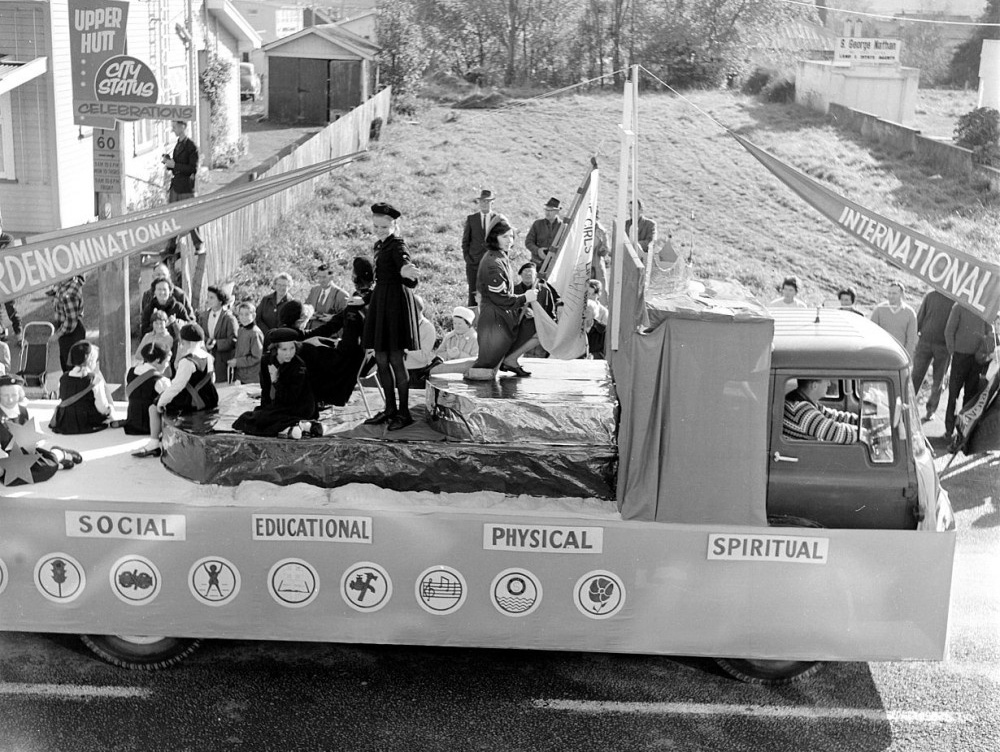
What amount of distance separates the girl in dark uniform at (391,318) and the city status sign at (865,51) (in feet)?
86.7

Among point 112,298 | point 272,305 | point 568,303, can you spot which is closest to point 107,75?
point 112,298

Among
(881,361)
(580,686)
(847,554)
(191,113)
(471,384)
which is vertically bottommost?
(580,686)

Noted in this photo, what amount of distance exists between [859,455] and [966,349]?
5745 mm

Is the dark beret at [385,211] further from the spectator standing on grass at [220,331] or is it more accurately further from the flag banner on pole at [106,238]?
the spectator standing on grass at [220,331]

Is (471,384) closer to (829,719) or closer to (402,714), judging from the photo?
(402,714)

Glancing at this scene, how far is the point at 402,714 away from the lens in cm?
684

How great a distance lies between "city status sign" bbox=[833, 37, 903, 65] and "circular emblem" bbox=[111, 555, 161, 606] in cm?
2827

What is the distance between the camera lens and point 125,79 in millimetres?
12008

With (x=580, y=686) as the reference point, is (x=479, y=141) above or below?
above

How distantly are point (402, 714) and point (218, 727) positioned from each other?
43.7 inches

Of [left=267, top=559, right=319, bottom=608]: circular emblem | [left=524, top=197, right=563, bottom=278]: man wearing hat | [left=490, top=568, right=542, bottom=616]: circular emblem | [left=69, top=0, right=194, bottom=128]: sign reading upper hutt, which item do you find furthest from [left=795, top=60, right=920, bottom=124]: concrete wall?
[left=267, top=559, right=319, bottom=608]: circular emblem

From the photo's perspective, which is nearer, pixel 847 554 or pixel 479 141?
pixel 847 554

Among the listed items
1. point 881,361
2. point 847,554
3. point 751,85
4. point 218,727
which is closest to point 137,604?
point 218,727

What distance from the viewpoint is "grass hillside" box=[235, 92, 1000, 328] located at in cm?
1964
